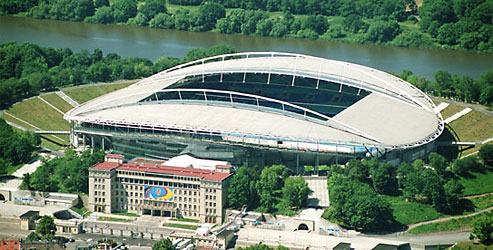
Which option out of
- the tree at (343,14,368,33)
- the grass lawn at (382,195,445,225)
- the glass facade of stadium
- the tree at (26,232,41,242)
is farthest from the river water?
the tree at (26,232,41,242)

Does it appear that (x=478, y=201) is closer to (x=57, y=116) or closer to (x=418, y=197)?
(x=418, y=197)

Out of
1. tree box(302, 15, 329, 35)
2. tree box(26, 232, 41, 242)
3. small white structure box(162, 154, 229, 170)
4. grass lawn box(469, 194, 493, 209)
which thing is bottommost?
tree box(26, 232, 41, 242)

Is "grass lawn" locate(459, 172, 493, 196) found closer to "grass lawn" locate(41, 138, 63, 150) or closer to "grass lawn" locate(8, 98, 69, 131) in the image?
"grass lawn" locate(41, 138, 63, 150)

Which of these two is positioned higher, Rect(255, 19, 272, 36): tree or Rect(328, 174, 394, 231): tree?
Rect(255, 19, 272, 36): tree

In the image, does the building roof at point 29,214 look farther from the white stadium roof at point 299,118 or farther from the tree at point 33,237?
the white stadium roof at point 299,118

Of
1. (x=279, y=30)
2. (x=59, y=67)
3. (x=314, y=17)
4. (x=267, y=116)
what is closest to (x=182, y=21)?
(x=279, y=30)

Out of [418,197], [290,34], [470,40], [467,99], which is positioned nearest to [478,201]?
[418,197]

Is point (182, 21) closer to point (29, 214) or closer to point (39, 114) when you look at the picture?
point (39, 114)
